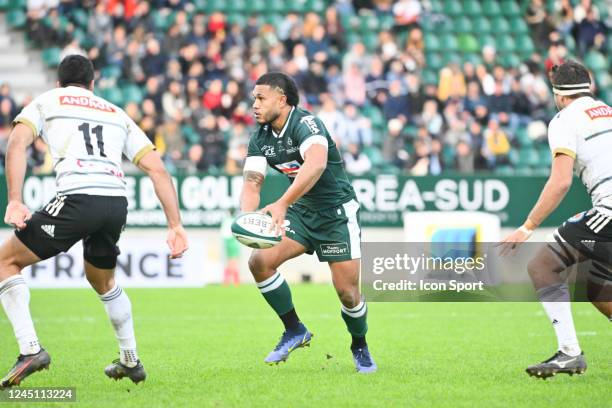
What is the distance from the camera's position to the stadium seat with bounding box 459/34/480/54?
2553 cm

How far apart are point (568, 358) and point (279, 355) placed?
2409mm

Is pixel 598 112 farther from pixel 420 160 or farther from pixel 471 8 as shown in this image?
pixel 471 8

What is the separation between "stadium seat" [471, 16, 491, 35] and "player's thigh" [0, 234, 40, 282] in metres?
20.5

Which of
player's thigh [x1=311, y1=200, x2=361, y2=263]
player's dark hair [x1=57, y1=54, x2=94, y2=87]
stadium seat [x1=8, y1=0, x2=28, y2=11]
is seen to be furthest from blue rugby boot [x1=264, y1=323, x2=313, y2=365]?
stadium seat [x1=8, y1=0, x2=28, y2=11]

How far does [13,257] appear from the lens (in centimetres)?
730

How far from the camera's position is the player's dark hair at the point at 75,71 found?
7.54 metres

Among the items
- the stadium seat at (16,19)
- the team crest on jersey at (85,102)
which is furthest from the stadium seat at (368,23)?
the team crest on jersey at (85,102)

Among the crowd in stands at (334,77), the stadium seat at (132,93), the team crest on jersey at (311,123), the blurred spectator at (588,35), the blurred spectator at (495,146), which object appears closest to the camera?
the team crest on jersey at (311,123)

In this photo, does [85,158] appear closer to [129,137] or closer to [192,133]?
[129,137]

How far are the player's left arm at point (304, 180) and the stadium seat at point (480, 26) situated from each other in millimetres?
18929

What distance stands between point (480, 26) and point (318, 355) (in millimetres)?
18147

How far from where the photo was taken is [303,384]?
7.84 metres

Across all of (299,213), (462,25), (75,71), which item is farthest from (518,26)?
(75,71)

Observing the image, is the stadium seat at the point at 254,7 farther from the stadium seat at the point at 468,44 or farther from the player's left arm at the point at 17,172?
the player's left arm at the point at 17,172
